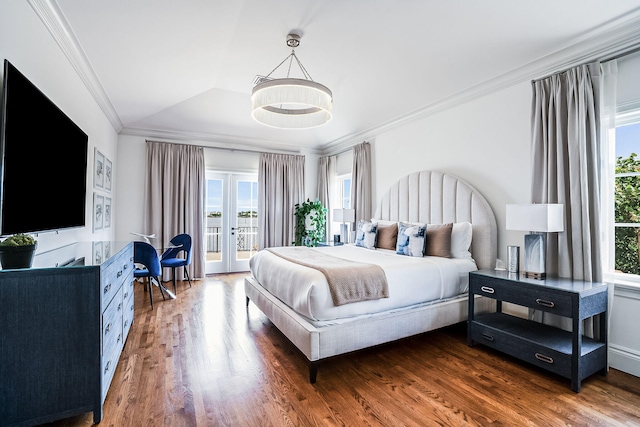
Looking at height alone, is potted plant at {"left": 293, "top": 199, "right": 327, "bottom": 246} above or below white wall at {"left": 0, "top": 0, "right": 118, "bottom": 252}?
below

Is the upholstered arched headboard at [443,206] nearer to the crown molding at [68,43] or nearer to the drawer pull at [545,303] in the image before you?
the drawer pull at [545,303]

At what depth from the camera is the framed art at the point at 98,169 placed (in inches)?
144

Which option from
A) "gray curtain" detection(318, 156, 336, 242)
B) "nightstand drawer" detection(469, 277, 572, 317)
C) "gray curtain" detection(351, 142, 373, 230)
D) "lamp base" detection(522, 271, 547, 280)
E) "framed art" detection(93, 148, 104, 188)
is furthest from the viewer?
"gray curtain" detection(318, 156, 336, 242)

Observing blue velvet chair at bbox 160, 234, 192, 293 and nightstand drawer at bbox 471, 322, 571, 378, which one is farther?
blue velvet chair at bbox 160, 234, 192, 293

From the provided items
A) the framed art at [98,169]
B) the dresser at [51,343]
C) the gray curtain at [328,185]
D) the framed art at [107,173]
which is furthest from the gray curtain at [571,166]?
the framed art at [107,173]

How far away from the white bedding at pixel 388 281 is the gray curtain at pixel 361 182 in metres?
1.96

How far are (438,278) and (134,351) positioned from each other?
2.80 m

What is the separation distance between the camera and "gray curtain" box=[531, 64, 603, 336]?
8.36ft

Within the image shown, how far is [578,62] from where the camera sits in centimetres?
271

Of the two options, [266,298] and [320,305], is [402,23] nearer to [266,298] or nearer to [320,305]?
[320,305]

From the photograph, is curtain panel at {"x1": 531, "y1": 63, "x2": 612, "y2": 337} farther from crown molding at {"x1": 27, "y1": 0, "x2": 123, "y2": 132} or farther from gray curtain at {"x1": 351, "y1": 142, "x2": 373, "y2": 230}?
crown molding at {"x1": 27, "y1": 0, "x2": 123, "y2": 132}

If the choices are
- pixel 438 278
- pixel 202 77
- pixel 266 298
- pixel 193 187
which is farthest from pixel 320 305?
pixel 193 187

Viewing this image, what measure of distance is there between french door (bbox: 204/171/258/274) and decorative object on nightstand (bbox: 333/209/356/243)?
5.91 ft

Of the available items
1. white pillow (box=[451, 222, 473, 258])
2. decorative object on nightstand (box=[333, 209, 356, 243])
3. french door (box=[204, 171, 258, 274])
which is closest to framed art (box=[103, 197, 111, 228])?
french door (box=[204, 171, 258, 274])
